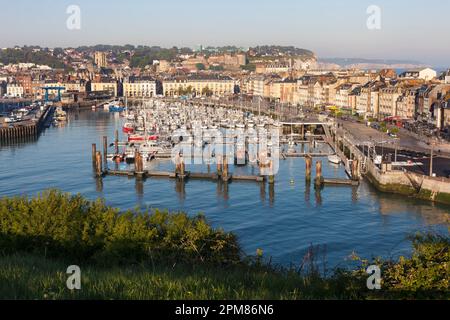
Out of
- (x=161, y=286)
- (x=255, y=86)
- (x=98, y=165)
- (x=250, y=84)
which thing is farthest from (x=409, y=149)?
(x=250, y=84)

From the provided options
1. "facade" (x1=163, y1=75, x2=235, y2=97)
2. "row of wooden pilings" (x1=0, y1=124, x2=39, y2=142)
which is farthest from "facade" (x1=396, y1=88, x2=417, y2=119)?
"facade" (x1=163, y1=75, x2=235, y2=97)

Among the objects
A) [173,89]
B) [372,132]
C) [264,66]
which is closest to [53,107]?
[173,89]

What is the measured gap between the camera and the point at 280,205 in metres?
19.9

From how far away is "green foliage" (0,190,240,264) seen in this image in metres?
8.86

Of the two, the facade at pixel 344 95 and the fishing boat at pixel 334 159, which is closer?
the fishing boat at pixel 334 159

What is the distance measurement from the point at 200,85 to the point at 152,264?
8030 centimetres

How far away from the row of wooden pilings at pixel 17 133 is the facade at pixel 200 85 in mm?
43151

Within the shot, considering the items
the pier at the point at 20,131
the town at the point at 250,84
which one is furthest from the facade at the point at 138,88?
the pier at the point at 20,131

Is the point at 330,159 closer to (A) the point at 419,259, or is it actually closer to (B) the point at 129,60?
(A) the point at 419,259

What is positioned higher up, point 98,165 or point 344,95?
point 344,95

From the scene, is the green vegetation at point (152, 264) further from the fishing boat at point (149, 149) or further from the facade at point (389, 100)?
the facade at point (389, 100)

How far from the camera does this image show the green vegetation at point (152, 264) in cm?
512

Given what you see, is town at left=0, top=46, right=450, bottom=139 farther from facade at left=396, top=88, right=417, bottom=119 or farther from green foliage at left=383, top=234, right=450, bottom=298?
green foliage at left=383, top=234, right=450, bottom=298

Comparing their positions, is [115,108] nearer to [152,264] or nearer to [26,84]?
[26,84]
